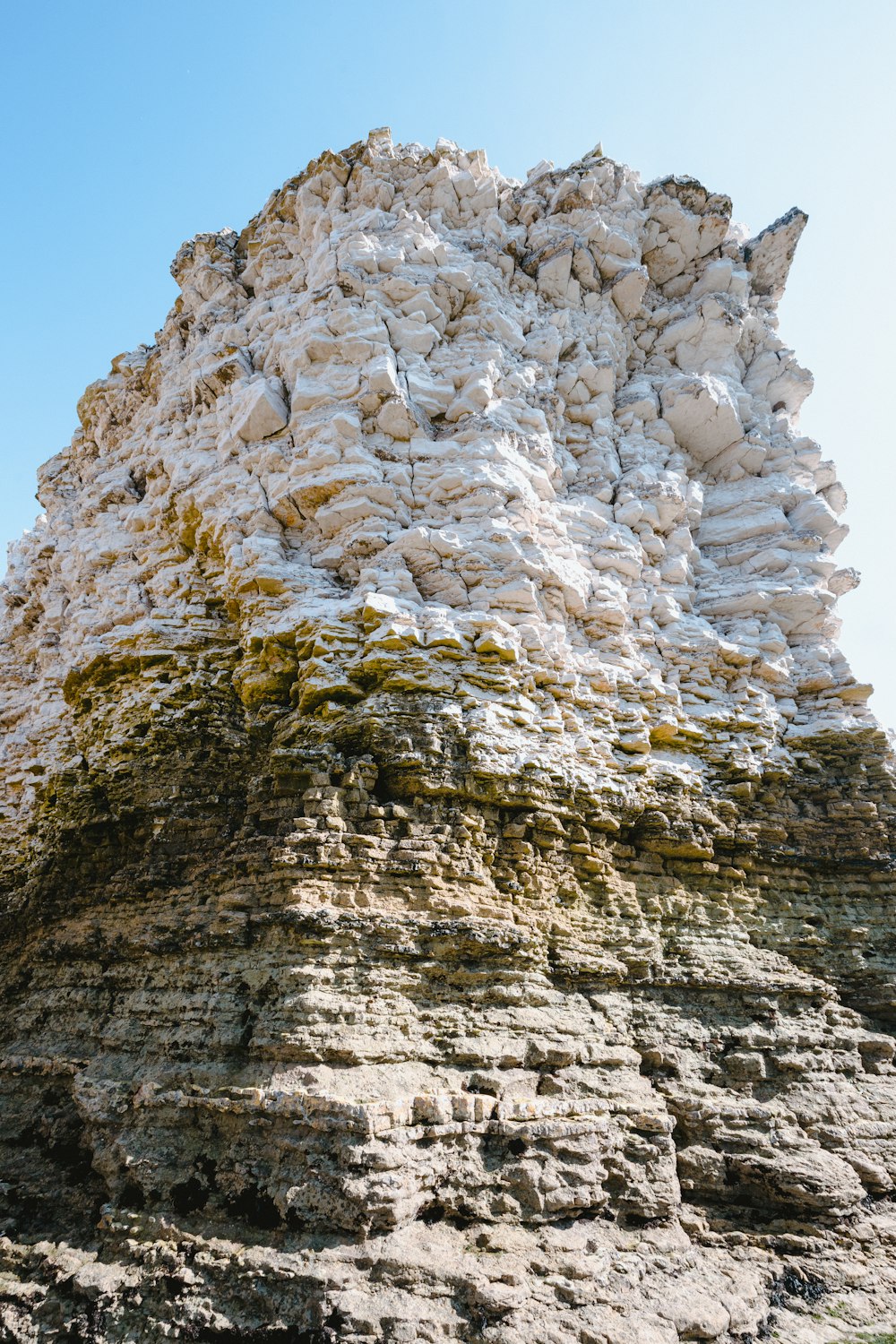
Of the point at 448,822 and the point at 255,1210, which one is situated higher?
the point at 448,822

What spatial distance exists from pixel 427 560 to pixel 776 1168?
29.2 feet

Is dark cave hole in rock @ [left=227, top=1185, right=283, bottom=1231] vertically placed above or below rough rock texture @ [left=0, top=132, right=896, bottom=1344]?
below

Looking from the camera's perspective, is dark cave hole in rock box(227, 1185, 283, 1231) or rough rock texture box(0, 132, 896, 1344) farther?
rough rock texture box(0, 132, 896, 1344)

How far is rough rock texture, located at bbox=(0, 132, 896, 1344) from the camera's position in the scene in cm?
682

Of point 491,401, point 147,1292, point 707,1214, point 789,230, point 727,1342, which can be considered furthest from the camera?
point 789,230

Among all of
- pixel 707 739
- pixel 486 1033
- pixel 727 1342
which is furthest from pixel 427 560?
pixel 727 1342

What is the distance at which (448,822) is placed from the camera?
849 centimetres

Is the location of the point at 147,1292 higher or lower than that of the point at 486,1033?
Answer: lower

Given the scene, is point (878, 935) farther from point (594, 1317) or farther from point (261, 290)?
point (261, 290)

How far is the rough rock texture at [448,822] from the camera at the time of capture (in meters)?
6.82

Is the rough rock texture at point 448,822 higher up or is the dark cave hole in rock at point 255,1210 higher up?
the rough rock texture at point 448,822

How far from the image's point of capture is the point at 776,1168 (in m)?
8.39

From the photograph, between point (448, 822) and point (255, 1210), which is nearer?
point (255, 1210)

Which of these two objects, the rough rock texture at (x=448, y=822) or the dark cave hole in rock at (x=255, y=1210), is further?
the rough rock texture at (x=448, y=822)
